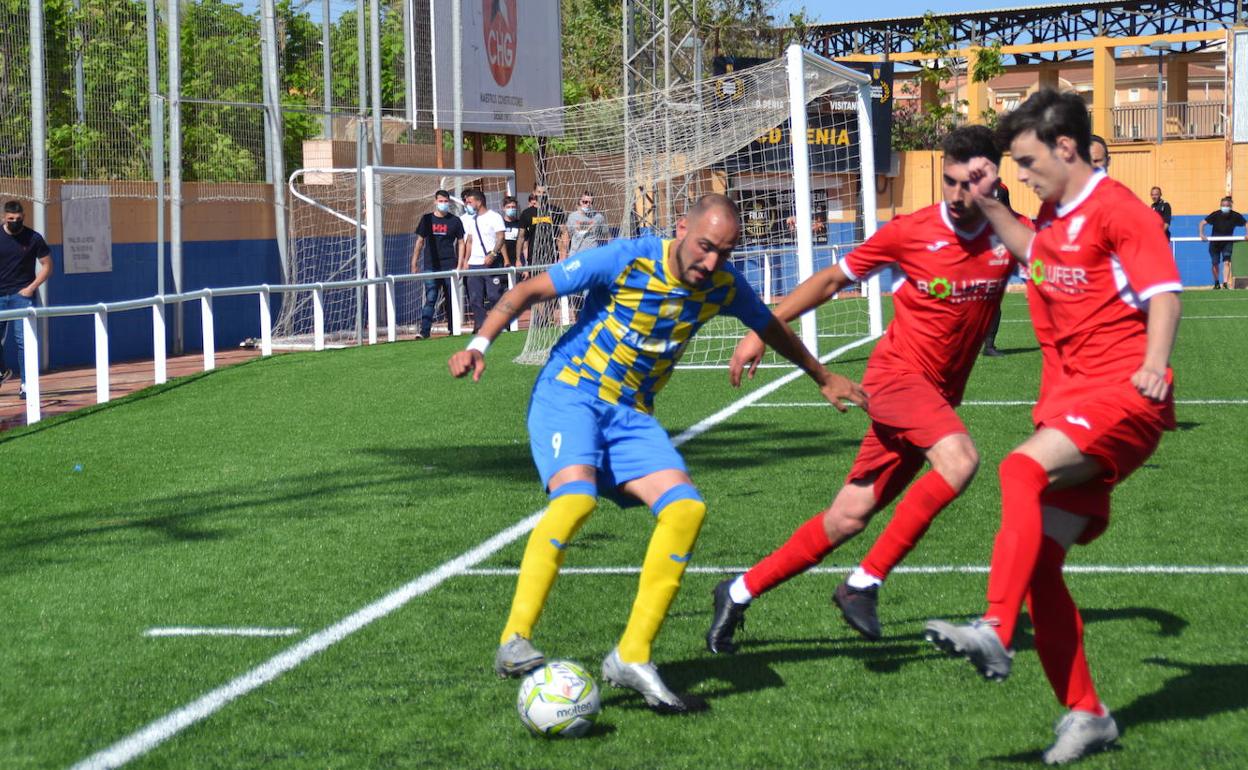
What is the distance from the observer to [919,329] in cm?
600

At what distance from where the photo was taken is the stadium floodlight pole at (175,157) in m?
21.6

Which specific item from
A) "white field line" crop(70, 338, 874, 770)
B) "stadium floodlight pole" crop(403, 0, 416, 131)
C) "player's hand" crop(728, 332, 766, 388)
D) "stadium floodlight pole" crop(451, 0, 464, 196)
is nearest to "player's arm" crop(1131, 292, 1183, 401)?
"player's hand" crop(728, 332, 766, 388)

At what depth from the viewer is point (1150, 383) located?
434cm

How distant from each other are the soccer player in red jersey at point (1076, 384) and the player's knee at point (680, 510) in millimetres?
995

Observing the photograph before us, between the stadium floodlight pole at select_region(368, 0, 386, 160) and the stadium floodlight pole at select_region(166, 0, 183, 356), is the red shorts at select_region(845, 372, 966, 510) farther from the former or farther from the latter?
the stadium floodlight pole at select_region(368, 0, 386, 160)

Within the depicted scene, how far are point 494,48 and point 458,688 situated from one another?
2562 centimetres

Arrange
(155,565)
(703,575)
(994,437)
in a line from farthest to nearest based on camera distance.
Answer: (994,437)
(155,565)
(703,575)

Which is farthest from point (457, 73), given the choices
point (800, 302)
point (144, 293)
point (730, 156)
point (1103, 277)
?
point (1103, 277)

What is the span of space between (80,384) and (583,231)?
6947 millimetres

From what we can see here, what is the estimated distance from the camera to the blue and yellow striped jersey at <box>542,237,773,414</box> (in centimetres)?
547

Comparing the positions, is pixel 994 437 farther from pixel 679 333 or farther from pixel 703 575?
pixel 679 333

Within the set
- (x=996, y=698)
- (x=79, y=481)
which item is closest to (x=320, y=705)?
(x=996, y=698)

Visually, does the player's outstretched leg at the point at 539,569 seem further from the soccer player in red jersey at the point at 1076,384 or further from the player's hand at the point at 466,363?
the soccer player in red jersey at the point at 1076,384

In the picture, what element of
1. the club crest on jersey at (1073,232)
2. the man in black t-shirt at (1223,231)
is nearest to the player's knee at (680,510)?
the club crest on jersey at (1073,232)
